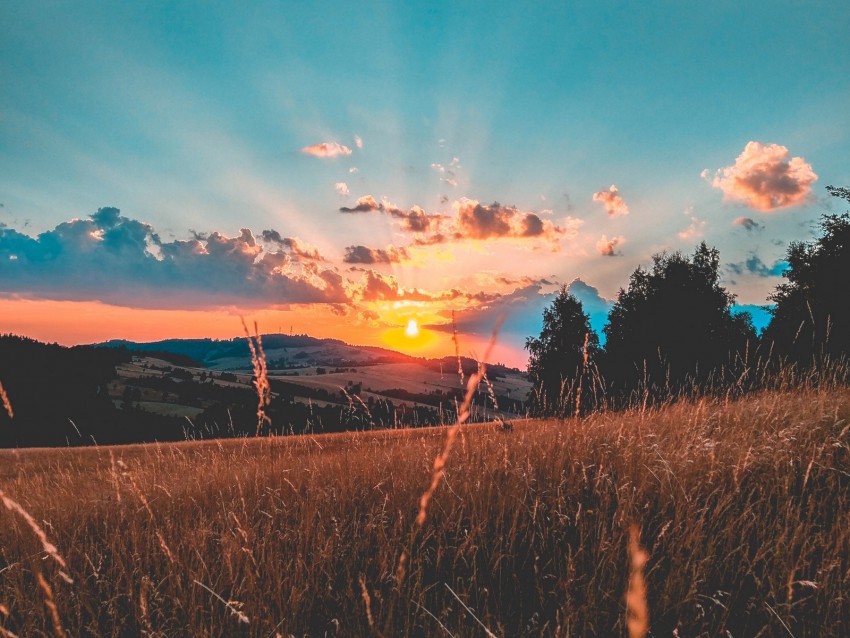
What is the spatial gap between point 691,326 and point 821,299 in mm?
8548

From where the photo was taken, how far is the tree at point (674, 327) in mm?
31312

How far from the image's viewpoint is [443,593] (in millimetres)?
2832

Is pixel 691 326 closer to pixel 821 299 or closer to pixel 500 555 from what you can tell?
pixel 821 299

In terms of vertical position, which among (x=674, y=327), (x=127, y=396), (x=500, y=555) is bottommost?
(x=127, y=396)

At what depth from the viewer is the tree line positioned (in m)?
24.5

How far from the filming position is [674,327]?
32750mm

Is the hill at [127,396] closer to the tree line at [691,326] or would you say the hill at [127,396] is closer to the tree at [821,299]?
the tree line at [691,326]

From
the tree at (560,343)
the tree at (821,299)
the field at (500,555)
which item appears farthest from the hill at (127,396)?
the field at (500,555)

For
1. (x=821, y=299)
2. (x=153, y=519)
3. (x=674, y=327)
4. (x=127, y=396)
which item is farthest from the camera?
(x=127, y=396)

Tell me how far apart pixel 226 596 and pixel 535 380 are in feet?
112

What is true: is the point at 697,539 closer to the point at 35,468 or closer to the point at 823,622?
the point at 823,622

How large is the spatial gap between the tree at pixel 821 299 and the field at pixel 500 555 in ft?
76.0

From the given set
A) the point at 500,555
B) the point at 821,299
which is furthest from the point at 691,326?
the point at 500,555

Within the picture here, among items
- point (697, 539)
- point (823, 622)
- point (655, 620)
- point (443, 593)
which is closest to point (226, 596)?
point (443, 593)
